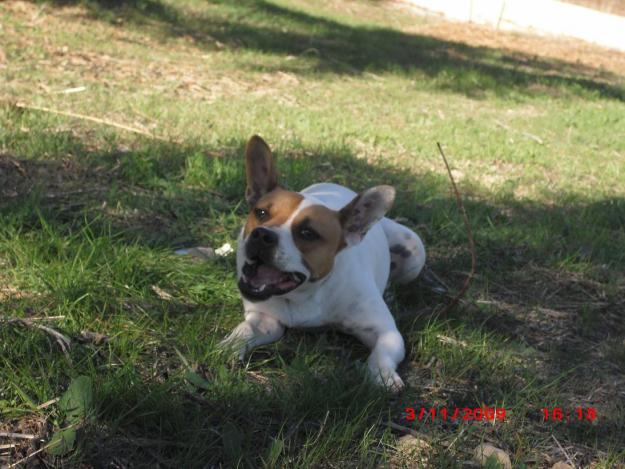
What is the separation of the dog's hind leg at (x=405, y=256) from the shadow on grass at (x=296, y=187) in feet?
0.46

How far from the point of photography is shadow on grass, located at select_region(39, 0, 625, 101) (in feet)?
34.0

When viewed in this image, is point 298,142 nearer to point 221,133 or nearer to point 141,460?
point 221,133

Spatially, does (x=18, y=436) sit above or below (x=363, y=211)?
below

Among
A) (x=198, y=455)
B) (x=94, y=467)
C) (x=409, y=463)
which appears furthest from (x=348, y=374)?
(x=94, y=467)

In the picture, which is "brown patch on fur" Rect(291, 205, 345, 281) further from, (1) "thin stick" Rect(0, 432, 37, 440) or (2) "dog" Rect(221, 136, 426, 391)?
(1) "thin stick" Rect(0, 432, 37, 440)

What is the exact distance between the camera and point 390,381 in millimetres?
3139

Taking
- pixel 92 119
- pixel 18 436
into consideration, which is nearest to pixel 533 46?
pixel 92 119

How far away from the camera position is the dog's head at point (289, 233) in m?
3.08

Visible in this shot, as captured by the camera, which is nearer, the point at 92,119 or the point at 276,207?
the point at 276,207

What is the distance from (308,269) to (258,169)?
0.62 meters

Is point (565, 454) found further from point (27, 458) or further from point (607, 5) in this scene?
point (607, 5)

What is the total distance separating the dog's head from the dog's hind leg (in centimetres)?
86
